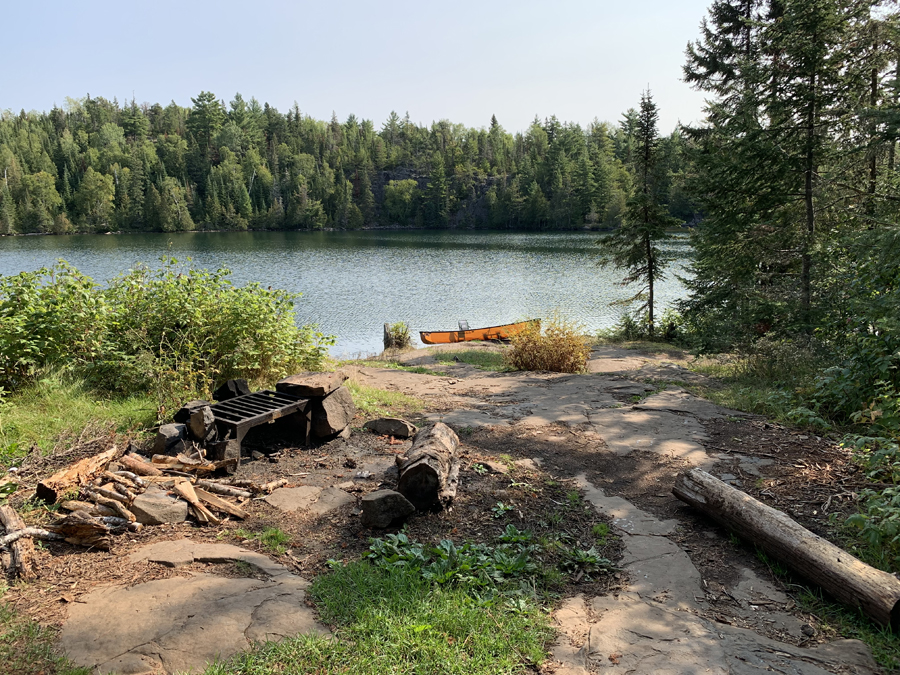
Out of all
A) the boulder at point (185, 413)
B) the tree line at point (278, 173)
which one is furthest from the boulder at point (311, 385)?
the tree line at point (278, 173)

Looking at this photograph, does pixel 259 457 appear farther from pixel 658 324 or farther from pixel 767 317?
pixel 658 324

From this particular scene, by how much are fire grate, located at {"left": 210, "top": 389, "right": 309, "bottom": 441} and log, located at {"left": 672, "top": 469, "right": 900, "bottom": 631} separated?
395 centimetres

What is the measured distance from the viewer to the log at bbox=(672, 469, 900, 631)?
3133 mm

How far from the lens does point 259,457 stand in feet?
18.6

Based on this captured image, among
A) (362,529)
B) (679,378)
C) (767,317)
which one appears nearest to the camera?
(362,529)

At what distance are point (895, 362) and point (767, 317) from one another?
6158mm

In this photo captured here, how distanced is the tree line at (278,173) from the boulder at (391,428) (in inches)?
2768

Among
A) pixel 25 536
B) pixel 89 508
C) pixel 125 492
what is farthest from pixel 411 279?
pixel 25 536

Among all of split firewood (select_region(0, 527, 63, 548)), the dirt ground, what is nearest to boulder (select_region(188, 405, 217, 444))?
the dirt ground

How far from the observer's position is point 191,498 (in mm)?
4293

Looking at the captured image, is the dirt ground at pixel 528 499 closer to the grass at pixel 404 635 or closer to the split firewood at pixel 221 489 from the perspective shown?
the split firewood at pixel 221 489

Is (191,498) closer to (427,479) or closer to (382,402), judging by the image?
(427,479)

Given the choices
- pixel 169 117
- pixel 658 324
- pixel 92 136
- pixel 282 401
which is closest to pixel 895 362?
pixel 282 401

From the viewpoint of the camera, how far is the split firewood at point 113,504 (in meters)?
4.00
